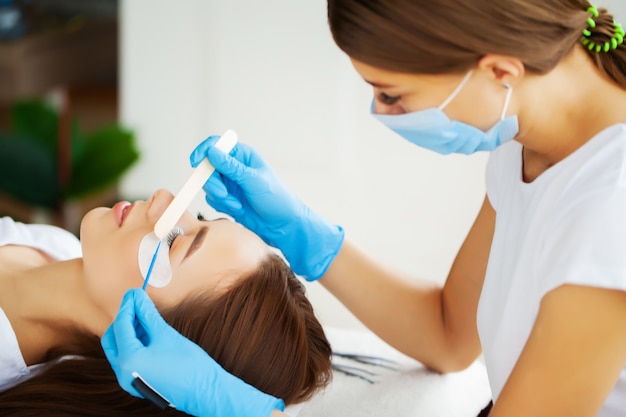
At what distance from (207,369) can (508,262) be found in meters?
0.50

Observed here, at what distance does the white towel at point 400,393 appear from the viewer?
1.43m

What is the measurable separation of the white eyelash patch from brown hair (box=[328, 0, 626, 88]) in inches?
18.4

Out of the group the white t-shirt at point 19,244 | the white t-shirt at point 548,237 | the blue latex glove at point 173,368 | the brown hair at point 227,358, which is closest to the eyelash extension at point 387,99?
the white t-shirt at point 548,237

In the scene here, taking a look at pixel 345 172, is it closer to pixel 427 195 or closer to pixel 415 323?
pixel 427 195

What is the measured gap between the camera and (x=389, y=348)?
1679 millimetres

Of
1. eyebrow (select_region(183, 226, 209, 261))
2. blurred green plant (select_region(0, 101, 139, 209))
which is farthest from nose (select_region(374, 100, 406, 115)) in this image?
blurred green plant (select_region(0, 101, 139, 209))

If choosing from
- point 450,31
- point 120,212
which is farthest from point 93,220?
point 450,31

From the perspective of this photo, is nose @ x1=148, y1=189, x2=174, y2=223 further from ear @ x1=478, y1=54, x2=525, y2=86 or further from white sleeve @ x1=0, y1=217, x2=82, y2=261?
ear @ x1=478, y1=54, x2=525, y2=86

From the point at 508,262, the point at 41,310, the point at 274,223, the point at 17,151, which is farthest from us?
the point at 17,151

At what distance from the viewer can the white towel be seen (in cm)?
143

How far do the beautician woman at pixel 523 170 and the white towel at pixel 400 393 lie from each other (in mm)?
164

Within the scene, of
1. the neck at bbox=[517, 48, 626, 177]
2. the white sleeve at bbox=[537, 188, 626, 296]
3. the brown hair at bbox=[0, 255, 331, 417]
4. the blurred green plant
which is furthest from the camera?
the blurred green plant

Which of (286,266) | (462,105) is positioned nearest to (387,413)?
(286,266)

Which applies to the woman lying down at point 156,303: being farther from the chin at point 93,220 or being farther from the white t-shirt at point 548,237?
the white t-shirt at point 548,237
